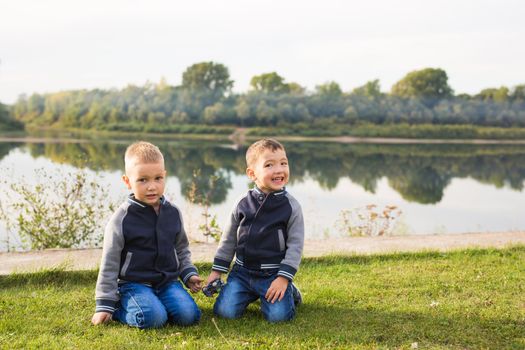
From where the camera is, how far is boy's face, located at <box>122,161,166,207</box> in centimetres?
383

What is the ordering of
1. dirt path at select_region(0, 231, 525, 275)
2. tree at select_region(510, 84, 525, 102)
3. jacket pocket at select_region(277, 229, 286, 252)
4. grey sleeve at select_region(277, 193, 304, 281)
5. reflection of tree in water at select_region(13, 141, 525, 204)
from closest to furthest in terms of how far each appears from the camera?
grey sleeve at select_region(277, 193, 304, 281) < jacket pocket at select_region(277, 229, 286, 252) < dirt path at select_region(0, 231, 525, 275) < reflection of tree in water at select_region(13, 141, 525, 204) < tree at select_region(510, 84, 525, 102)

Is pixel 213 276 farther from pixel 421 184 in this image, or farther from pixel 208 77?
pixel 208 77

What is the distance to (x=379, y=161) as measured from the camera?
90.9 ft

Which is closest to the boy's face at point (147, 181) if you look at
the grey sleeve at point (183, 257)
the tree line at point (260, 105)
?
the grey sleeve at point (183, 257)

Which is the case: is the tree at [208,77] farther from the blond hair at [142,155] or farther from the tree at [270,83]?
the blond hair at [142,155]

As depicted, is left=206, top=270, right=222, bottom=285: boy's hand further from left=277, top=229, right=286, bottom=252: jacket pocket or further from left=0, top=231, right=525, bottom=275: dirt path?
left=0, top=231, right=525, bottom=275: dirt path

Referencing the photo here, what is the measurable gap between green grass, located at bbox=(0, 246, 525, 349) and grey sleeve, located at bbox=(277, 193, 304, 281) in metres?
0.34

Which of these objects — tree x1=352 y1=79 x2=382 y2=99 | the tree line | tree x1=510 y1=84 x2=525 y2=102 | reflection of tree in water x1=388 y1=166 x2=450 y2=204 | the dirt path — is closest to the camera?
the dirt path

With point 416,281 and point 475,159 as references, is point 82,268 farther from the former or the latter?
point 475,159

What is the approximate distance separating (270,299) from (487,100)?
61.9 m

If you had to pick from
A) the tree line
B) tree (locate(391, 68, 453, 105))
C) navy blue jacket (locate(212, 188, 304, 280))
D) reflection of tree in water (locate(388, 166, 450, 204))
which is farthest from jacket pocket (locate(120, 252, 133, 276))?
tree (locate(391, 68, 453, 105))

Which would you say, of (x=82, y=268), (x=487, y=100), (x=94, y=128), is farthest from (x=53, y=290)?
(x=487, y=100)

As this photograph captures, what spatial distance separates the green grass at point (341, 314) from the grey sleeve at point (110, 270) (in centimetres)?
16

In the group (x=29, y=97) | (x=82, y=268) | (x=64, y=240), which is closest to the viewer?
(x=82, y=268)
